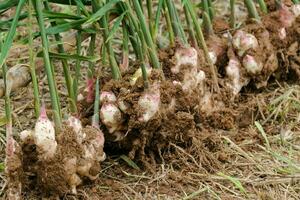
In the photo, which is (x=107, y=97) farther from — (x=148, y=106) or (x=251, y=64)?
(x=251, y=64)

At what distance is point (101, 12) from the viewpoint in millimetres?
1620

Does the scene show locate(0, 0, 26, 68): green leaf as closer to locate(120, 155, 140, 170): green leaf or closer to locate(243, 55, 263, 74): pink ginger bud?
locate(120, 155, 140, 170): green leaf

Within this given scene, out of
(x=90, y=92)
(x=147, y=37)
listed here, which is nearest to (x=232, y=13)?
(x=147, y=37)

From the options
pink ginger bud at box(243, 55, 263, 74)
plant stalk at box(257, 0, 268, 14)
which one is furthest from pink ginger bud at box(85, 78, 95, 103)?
plant stalk at box(257, 0, 268, 14)

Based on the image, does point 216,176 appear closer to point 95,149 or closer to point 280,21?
point 95,149

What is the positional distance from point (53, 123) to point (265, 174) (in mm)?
513

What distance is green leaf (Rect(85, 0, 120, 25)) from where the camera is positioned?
1585mm

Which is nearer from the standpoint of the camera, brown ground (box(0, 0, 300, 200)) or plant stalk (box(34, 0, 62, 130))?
plant stalk (box(34, 0, 62, 130))

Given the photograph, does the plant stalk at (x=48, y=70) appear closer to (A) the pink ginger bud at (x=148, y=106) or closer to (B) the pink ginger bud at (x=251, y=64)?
(A) the pink ginger bud at (x=148, y=106)

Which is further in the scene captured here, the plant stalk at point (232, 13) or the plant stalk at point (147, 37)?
the plant stalk at point (232, 13)

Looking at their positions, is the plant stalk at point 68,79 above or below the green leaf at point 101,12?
below

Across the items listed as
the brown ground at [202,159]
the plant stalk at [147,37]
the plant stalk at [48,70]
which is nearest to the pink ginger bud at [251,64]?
the brown ground at [202,159]

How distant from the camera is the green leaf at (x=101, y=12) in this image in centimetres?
158

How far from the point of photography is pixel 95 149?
5.28ft
